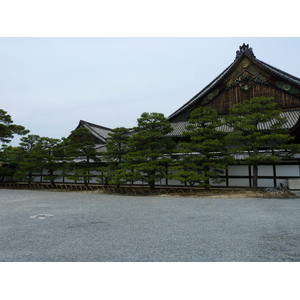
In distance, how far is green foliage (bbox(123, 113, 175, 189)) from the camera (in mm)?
15398

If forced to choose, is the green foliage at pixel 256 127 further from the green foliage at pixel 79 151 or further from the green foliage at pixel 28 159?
the green foliage at pixel 28 159

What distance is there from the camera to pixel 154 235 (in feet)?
19.3

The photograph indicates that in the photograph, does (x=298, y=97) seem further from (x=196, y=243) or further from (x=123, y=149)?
(x=196, y=243)

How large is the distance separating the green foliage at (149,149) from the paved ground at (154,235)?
616 cm

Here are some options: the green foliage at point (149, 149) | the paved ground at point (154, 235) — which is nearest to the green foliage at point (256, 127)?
the green foliage at point (149, 149)

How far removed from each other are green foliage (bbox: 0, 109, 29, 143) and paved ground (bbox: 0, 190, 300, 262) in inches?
707

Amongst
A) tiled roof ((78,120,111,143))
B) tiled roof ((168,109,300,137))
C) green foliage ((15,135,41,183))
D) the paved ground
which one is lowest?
the paved ground

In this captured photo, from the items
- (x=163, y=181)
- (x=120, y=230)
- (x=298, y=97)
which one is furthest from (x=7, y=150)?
(x=298, y=97)

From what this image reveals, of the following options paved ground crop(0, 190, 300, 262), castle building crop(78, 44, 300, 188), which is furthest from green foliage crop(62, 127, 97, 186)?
paved ground crop(0, 190, 300, 262)

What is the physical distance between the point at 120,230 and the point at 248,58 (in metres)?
18.6

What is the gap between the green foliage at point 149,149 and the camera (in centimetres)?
1540

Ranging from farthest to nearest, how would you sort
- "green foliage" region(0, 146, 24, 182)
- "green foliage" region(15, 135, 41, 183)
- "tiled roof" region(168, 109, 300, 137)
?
"green foliage" region(0, 146, 24, 182)
"green foliage" region(15, 135, 41, 183)
"tiled roof" region(168, 109, 300, 137)

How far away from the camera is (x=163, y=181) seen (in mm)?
18734

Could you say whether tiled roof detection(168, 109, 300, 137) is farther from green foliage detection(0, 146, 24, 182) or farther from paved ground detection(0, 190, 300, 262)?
green foliage detection(0, 146, 24, 182)
